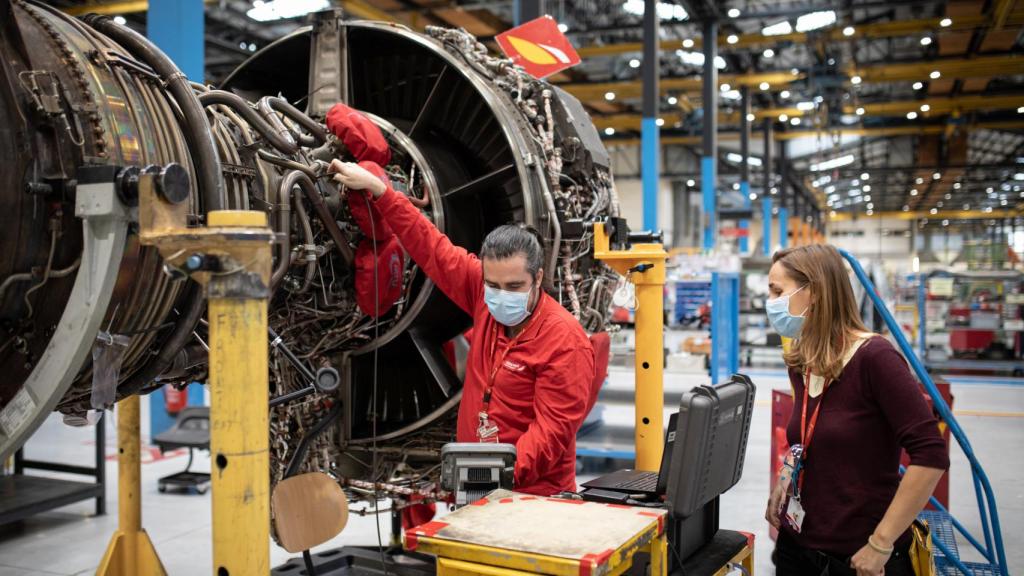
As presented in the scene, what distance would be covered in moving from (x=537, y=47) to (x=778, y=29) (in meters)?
11.3

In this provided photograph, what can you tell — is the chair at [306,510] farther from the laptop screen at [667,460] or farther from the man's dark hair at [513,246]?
the laptop screen at [667,460]

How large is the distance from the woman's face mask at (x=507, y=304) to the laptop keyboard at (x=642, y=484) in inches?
22.7

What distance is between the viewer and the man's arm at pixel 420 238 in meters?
2.61

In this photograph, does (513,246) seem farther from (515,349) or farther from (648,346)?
(648,346)

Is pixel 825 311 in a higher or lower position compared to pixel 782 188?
lower

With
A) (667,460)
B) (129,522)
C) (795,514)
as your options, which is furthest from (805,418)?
(129,522)

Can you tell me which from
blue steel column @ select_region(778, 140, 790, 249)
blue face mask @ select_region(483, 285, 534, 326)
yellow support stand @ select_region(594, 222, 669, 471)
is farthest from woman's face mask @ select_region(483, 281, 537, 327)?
blue steel column @ select_region(778, 140, 790, 249)

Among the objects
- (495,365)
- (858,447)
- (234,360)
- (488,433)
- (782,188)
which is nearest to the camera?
(234,360)

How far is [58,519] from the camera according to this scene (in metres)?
4.94

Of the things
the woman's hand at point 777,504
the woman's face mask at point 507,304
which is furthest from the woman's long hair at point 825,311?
the woman's face mask at point 507,304

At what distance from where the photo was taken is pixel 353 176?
259 centimetres

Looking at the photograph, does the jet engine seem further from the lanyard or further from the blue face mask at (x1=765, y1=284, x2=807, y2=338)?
the lanyard

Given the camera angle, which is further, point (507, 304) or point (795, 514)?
point (507, 304)

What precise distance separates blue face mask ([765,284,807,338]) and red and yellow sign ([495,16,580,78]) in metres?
1.86
